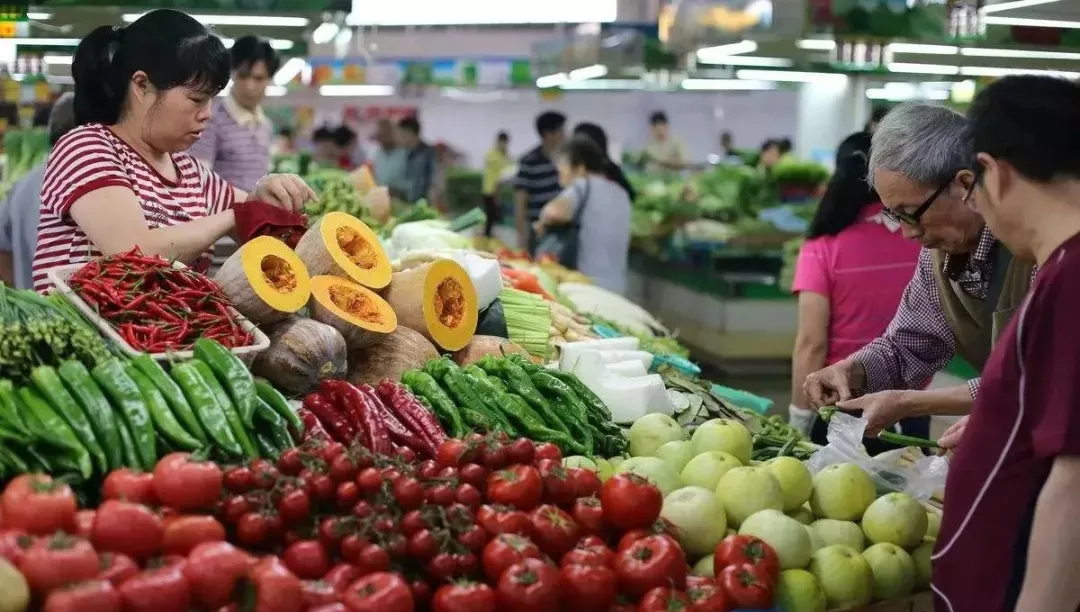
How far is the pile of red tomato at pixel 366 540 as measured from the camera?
210cm

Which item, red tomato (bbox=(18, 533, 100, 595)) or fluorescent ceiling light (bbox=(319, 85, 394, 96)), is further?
fluorescent ceiling light (bbox=(319, 85, 394, 96))

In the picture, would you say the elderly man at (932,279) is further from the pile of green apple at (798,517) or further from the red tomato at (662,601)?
the red tomato at (662,601)

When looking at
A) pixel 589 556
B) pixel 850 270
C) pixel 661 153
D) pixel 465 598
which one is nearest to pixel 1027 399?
pixel 589 556

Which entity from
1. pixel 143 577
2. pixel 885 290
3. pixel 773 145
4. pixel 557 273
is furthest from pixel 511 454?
pixel 773 145

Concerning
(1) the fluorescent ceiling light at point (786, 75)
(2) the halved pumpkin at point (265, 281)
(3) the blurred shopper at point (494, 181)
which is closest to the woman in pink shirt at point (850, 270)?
(2) the halved pumpkin at point (265, 281)

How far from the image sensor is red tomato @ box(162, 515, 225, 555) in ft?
7.24

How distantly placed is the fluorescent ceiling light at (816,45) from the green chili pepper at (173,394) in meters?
6.94

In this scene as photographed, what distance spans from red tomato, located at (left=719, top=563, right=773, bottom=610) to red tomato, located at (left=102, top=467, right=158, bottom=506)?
1182 millimetres

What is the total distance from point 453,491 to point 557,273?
5473mm

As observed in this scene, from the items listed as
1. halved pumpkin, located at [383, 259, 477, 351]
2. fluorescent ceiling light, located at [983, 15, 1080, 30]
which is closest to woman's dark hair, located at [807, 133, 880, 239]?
halved pumpkin, located at [383, 259, 477, 351]

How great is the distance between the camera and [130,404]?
2.59 metres

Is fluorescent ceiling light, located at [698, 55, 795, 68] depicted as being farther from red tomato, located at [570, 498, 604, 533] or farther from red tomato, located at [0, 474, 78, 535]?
red tomato, located at [0, 474, 78, 535]

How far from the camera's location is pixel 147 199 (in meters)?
3.74

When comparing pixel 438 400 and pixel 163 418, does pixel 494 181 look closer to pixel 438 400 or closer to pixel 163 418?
pixel 438 400
